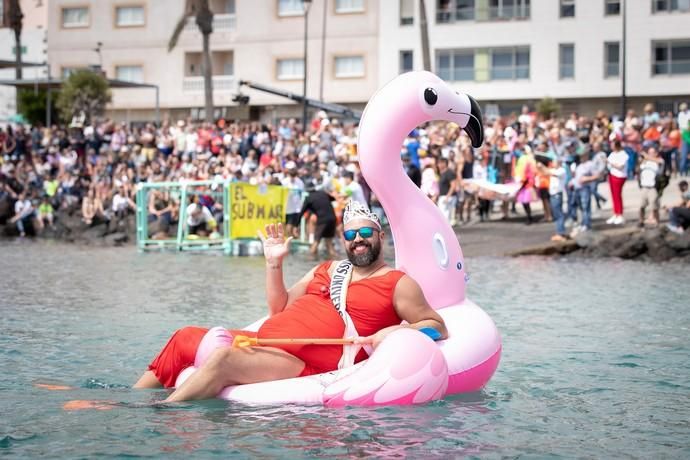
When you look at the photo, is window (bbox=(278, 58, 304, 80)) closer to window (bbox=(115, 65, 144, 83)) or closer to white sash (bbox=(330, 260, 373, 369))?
window (bbox=(115, 65, 144, 83))

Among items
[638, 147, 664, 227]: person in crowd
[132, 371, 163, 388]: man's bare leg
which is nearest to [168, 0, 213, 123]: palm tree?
[638, 147, 664, 227]: person in crowd

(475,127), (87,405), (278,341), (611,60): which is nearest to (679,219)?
(475,127)

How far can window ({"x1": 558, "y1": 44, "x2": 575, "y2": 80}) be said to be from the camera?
49312mm

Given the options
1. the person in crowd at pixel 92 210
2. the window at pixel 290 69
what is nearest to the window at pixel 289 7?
the window at pixel 290 69

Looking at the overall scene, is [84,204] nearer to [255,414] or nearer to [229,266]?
[229,266]

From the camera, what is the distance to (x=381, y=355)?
784cm

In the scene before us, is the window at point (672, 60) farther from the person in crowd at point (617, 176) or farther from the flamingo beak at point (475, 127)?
the flamingo beak at point (475, 127)

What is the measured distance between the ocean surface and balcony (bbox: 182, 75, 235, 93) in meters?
37.3

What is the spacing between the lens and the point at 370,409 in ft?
25.6

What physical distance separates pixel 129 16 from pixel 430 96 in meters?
50.6

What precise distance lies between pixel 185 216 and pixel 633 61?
2845 centimetres

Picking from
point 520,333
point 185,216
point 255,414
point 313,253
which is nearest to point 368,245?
point 255,414

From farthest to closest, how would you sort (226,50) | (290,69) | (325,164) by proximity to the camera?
(226,50), (290,69), (325,164)

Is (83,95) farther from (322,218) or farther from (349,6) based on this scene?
(322,218)
